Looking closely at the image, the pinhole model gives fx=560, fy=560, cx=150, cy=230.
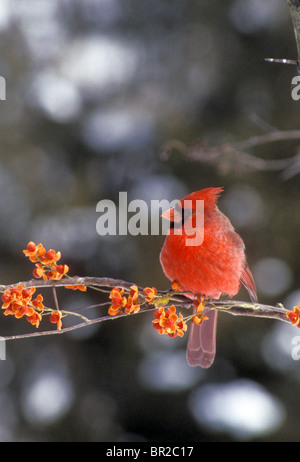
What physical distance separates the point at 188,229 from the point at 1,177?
2.60 metres

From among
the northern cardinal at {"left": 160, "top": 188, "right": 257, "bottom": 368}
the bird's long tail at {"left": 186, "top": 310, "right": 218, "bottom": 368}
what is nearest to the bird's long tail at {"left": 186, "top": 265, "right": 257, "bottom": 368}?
the bird's long tail at {"left": 186, "top": 310, "right": 218, "bottom": 368}

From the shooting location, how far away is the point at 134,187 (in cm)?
355

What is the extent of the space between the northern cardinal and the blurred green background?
1799 mm

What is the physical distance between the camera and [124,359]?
369 centimetres

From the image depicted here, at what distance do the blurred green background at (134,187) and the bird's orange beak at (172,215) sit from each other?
2056mm

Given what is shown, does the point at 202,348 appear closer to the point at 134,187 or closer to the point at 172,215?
the point at 172,215

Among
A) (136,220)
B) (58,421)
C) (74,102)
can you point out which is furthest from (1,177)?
(58,421)

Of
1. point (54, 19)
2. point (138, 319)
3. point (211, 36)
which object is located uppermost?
point (54, 19)

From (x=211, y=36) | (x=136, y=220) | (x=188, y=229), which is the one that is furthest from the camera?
(x=211, y=36)

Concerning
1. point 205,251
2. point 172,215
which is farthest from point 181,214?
point 205,251

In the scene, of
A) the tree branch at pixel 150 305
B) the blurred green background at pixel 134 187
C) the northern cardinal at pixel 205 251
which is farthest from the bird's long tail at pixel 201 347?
the blurred green background at pixel 134 187

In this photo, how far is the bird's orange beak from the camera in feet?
4.33

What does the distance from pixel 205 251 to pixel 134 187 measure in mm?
2042

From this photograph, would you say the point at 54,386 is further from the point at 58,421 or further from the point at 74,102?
the point at 74,102
